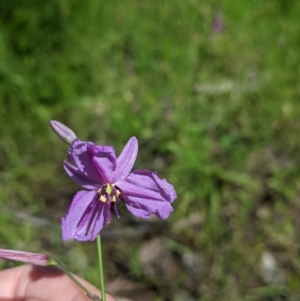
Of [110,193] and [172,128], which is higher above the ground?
[172,128]

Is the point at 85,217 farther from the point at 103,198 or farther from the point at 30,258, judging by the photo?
the point at 30,258

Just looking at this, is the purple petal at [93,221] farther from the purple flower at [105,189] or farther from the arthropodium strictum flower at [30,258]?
the arthropodium strictum flower at [30,258]

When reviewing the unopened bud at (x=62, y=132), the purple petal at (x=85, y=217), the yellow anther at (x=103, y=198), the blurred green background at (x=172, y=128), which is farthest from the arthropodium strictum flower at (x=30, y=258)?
the blurred green background at (x=172, y=128)

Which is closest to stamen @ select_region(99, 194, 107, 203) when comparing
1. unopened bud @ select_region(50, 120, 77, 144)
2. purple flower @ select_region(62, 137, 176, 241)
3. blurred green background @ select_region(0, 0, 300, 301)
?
purple flower @ select_region(62, 137, 176, 241)

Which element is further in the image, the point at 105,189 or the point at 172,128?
the point at 172,128

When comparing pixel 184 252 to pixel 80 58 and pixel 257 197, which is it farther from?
pixel 80 58

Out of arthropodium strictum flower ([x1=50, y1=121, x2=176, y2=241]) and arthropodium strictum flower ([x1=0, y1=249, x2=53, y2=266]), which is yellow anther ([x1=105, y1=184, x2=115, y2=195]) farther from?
arthropodium strictum flower ([x1=0, y1=249, x2=53, y2=266])

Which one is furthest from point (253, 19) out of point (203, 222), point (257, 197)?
point (203, 222)

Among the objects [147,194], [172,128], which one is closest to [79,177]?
[147,194]
